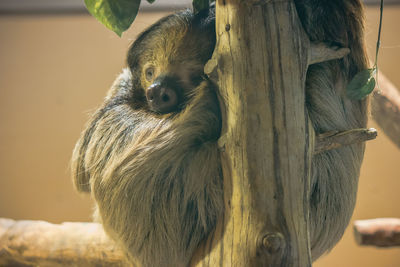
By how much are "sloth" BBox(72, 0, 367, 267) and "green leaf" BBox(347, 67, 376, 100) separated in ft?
0.19

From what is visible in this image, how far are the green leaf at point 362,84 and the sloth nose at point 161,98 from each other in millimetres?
460

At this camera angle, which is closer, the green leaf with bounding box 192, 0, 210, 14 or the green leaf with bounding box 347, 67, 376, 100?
the green leaf with bounding box 347, 67, 376, 100

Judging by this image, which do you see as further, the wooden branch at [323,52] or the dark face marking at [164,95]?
the dark face marking at [164,95]

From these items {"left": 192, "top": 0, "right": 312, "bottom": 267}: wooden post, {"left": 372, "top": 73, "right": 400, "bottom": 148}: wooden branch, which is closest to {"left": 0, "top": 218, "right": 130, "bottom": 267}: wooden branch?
{"left": 192, "top": 0, "right": 312, "bottom": 267}: wooden post

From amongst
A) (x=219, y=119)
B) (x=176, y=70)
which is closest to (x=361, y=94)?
(x=219, y=119)

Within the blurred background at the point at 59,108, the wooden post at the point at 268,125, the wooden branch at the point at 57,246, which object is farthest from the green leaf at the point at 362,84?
the blurred background at the point at 59,108

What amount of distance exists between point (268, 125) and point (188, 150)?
295 mm

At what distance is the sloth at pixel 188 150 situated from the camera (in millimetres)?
1076

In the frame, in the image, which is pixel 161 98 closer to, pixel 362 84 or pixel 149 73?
pixel 149 73

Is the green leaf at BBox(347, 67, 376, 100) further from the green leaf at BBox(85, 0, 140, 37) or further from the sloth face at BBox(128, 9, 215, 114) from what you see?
the green leaf at BBox(85, 0, 140, 37)

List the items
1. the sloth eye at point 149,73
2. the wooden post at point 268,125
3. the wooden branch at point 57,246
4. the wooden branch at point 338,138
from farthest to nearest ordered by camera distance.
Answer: the wooden branch at point 57,246
the sloth eye at point 149,73
the wooden branch at point 338,138
the wooden post at point 268,125

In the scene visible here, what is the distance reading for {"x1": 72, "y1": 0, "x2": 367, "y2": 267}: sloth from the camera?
3.53 feet

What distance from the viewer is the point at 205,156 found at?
3.49 feet

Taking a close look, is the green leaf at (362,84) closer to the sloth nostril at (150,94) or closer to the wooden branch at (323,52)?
the wooden branch at (323,52)
